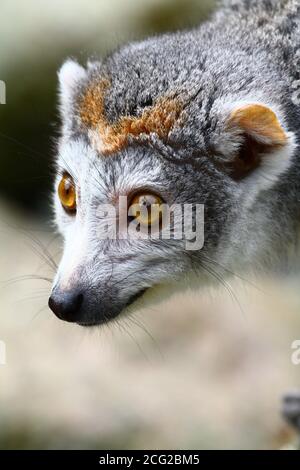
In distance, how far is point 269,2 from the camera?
5.43 meters

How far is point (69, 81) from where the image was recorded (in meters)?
5.08

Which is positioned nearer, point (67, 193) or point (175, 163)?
point (175, 163)

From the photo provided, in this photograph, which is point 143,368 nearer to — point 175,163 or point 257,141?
point 175,163

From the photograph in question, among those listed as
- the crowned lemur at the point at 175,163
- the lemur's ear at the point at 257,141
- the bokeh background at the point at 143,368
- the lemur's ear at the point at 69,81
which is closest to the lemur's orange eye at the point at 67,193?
the crowned lemur at the point at 175,163

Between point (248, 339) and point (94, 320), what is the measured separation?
451cm

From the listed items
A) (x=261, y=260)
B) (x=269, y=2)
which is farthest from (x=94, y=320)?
(x=269, y=2)

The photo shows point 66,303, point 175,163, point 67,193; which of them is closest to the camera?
point 66,303

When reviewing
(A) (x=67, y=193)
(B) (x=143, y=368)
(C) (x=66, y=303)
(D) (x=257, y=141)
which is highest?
(D) (x=257, y=141)

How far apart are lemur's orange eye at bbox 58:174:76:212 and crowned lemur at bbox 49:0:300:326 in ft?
0.03

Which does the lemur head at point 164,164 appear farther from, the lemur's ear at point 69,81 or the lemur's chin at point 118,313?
the lemur's ear at point 69,81

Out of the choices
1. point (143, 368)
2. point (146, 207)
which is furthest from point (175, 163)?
point (143, 368)

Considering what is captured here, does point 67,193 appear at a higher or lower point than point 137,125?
lower

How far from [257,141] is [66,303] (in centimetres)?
144
